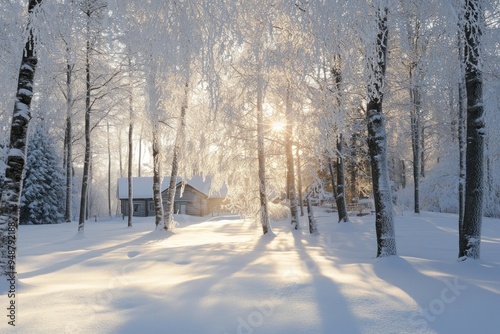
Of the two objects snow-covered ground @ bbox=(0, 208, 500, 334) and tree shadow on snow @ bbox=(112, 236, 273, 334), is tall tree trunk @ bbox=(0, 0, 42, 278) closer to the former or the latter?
snow-covered ground @ bbox=(0, 208, 500, 334)

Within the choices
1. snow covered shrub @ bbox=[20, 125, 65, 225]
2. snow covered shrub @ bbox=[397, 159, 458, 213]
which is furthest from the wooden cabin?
snow covered shrub @ bbox=[397, 159, 458, 213]

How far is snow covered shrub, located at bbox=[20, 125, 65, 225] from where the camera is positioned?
27.5 m

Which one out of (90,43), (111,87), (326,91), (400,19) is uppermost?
(90,43)

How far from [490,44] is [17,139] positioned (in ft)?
27.4

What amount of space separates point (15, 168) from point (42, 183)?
85.9 feet

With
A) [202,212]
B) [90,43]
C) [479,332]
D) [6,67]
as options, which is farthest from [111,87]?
[202,212]

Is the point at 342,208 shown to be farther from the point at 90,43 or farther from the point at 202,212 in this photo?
the point at 202,212

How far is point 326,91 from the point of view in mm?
6316

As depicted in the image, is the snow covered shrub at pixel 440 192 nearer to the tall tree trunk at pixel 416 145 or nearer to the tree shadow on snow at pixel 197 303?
the tall tree trunk at pixel 416 145

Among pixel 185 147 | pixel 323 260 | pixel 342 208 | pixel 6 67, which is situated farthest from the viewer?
pixel 342 208

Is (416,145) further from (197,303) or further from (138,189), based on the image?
(138,189)

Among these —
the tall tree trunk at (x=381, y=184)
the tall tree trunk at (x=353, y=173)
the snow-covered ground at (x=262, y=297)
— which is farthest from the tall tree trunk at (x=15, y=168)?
the tall tree trunk at (x=353, y=173)

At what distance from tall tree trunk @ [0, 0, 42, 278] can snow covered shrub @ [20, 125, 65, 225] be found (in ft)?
82.6

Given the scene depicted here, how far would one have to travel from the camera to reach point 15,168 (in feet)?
18.0
